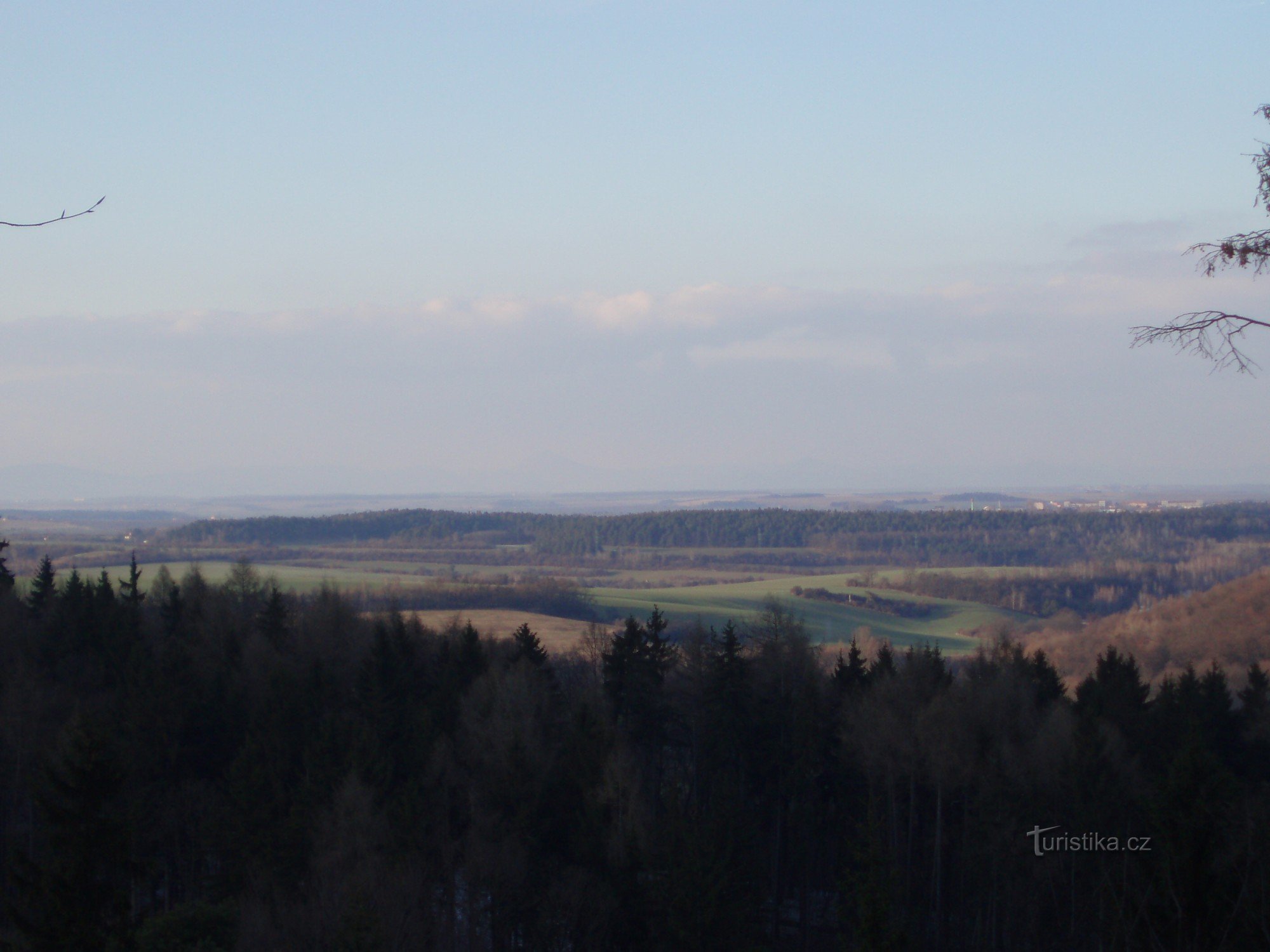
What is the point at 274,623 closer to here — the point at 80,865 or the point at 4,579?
the point at 4,579

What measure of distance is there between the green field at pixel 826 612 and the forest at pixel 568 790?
4801cm

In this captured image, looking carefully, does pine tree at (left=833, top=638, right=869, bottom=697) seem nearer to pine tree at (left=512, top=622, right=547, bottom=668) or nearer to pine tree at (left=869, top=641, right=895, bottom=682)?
pine tree at (left=869, top=641, right=895, bottom=682)

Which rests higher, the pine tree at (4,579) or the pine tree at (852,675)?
the pine tree at (4,579)

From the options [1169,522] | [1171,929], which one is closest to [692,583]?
[1169,522]

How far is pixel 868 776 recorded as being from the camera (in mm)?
39062

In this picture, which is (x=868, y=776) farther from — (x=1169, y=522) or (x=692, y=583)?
(x=1169, y=522)

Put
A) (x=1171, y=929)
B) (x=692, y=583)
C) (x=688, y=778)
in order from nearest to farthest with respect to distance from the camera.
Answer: (x=1171, y=929)
(x=688, y=778)
(x=692, y=583)

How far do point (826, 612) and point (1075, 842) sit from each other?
8581 cm

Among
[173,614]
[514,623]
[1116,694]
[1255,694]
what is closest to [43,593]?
[173,614]

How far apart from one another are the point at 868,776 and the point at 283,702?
2142 centimetres

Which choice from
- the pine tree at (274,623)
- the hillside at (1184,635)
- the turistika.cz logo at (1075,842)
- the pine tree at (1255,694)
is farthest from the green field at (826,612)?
the turistika.cz logo at (1075,842)

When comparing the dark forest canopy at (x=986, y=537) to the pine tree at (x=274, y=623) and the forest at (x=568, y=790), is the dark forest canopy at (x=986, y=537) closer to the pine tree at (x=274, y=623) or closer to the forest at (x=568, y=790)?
the pine tree at (x=274, y=623)

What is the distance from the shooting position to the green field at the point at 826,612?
4067 inches

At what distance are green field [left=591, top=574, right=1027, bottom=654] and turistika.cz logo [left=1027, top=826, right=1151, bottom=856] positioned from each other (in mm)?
58557
